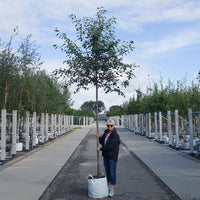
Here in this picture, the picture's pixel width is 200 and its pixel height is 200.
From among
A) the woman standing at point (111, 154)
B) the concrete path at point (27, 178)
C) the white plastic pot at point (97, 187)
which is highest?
the woman standing at point (111, 154)

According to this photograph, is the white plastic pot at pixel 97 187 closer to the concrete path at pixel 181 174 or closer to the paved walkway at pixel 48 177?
the paved walkway at pixel 48 177

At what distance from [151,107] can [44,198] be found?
19847mm

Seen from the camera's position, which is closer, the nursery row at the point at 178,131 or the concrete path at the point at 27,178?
the concrete path at the point at 27,178

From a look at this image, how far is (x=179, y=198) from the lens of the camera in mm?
5508

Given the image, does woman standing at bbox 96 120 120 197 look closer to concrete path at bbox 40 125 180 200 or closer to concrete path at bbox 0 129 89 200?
concrete path at bbox 40 125 180 200

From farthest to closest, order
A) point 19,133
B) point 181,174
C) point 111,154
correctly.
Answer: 1. point 19,133
2. point 181,174
3. point 111,154

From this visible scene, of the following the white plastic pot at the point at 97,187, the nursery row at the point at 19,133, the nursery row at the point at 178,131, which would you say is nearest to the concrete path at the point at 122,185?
the white plastic pot at the point at 97,187

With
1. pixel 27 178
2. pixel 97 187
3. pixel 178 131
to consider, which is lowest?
pixel 27 178

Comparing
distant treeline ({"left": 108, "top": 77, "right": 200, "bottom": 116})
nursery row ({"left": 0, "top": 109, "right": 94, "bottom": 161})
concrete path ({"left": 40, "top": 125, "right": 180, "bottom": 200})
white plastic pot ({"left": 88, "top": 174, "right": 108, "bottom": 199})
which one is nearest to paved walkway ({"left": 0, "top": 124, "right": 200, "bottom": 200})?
concrete path ({"left": 40, "top": 125, "right": 180, "bottom": 200})

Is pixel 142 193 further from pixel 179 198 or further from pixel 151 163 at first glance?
pixel 151 163

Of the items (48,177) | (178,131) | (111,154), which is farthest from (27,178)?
(178,131)

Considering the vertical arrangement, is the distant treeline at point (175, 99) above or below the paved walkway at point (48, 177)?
above

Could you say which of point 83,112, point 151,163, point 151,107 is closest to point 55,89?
point 151,107

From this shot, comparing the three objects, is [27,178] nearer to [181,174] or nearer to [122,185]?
[122,185]
